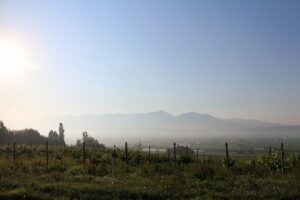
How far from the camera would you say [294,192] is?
17.7 meters

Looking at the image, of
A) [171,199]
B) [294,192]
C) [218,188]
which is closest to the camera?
[171,199]

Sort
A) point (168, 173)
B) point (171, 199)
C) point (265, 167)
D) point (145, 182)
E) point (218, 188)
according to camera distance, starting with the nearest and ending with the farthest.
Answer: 1. point (171, 199)
2. point (218, 188)
3. point (145, 182)
4. point (168, 173)
5. point (265, 167)

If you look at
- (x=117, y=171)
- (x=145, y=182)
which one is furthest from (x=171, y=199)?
(x=117, y=171)

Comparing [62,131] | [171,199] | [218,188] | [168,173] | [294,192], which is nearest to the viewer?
[171,199]

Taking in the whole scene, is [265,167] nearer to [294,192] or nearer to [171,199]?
[294,192]

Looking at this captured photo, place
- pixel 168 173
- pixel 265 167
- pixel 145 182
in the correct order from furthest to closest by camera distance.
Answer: pixel 265 167, pixel 168 173, pixel 145 182

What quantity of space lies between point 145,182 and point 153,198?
3646 mm

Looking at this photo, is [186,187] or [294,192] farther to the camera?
[186,187]

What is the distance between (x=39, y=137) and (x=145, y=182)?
5327 inches

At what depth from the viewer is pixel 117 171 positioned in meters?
27.0

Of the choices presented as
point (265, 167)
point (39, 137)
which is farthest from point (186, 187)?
point (39, 137)

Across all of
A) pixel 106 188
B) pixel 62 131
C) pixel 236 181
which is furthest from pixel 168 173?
pixel 62 131

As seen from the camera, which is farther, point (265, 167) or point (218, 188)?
point (265, 167)

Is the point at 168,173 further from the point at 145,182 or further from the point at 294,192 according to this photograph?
the point at 294,192
